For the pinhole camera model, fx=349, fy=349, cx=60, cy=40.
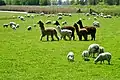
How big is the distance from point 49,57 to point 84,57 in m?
2.25

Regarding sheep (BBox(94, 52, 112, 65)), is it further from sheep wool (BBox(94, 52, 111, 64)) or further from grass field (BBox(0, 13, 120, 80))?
grass field (BBox(0, 13, 120, 80))

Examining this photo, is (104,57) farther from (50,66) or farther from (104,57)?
(50,66)

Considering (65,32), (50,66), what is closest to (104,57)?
(50,66)

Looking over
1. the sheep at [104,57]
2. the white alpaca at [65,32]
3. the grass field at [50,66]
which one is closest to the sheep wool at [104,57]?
the sheep at [104,57]

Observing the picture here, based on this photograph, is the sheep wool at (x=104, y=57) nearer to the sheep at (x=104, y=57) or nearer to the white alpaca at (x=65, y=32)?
the sheep at (x=104, y=57)

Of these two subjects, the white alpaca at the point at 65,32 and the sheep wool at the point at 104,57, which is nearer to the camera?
the sheep wool at the point at 104,57

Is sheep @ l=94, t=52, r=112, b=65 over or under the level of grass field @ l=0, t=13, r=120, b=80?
over

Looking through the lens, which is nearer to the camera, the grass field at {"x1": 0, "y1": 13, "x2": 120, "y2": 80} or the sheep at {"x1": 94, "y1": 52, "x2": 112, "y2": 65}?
the grass field at {"x1": 0, "y1": 13, "x2": 120, "y2": 80}

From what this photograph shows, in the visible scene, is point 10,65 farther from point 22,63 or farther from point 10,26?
point 10,26

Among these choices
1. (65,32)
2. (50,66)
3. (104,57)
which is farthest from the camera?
(65,32)

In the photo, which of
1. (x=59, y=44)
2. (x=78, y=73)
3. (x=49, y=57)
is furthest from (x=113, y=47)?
(x=78, y=73)

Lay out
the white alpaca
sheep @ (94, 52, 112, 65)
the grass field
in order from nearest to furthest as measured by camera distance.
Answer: the grass field < sheep @ (94, 52, 112, 65) < the white alpaca

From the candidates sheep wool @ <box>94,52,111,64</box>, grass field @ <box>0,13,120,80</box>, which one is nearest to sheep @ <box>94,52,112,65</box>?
sheep wool @ <box>94,52,111,64</box>

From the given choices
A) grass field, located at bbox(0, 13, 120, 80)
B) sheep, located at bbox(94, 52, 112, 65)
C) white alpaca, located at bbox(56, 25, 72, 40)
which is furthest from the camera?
white alpaca, located at bbox(56, 25, 72, 40)
